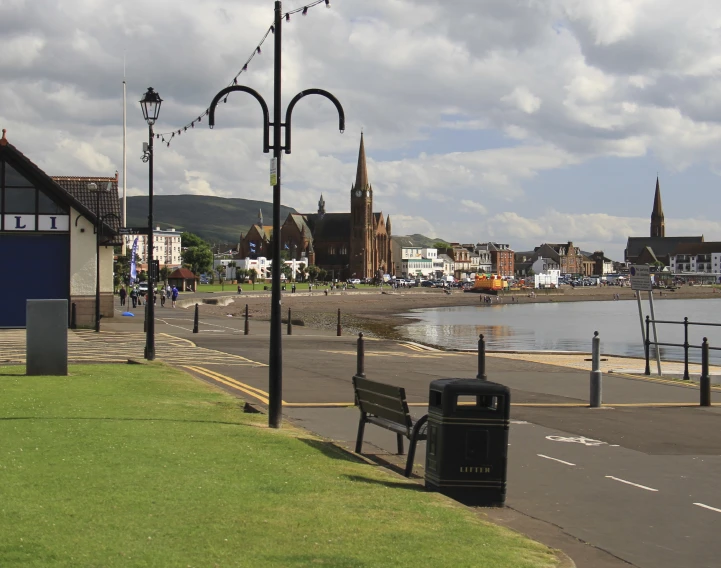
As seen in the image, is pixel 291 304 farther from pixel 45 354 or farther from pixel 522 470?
pixel 522 470

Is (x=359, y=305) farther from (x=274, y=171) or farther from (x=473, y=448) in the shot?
(x=473, y=448)

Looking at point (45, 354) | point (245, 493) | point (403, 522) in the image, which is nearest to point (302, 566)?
point (403, 522)

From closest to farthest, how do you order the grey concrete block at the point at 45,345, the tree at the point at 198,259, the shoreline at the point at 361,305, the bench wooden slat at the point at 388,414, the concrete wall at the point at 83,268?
1. the bench wooden slat at the point at 388,414
2. the grey concrete block at the point at 45,345
3. the concrete wall at the point at 83,268
4. the shoreline at the point at 361,305
5. the tree at the point at 198,259

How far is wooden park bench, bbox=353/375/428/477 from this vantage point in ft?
33.8

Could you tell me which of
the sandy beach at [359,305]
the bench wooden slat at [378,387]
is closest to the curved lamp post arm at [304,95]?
the bench wooden slat at [378,387]

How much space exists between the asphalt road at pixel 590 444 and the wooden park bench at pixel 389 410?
51 cm

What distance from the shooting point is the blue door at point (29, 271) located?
3716 cm

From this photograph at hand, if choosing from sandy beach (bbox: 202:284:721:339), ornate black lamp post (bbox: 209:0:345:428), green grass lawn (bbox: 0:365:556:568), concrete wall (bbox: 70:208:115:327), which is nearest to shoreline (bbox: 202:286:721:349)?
sandy beach (bbox: 202:284:721:339)

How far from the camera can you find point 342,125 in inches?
588

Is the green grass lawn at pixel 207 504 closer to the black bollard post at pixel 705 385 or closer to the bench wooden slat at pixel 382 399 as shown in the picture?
the bench wooden slat at pixel 382 399

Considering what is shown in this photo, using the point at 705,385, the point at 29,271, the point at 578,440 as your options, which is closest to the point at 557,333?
the point at 29,271

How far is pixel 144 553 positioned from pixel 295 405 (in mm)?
10276

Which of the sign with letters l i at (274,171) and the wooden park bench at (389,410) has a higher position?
the sign with letters l i at (274,171)

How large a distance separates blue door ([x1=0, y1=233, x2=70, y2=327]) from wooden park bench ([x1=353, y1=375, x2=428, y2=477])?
28.3 m
